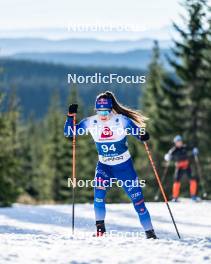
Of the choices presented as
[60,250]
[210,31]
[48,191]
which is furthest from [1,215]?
[48,191]

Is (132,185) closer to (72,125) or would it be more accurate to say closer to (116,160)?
(116,160)

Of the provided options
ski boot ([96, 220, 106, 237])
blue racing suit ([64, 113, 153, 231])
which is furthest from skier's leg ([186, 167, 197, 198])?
blue racing suit ([64, 113, 153, 231])

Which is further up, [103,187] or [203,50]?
[203,50]

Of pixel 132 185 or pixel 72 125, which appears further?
pixel 72 125

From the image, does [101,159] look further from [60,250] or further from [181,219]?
[181,219]

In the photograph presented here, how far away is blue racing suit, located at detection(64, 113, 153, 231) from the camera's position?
8938mm

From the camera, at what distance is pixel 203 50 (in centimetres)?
3503

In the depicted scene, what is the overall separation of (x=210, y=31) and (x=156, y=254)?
28253 mm

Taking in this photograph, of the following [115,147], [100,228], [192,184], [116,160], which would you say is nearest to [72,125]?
[115,147]

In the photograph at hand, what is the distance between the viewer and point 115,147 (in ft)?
29.6

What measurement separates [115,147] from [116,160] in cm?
18

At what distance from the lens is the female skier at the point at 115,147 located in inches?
353

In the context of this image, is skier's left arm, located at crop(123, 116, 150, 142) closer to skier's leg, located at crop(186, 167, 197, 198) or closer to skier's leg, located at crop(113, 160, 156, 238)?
skier's leg, located at crop(113, 160, 156, 238)

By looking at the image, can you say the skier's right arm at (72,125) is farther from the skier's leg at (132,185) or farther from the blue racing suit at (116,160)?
the skier's leg at (132,185)
